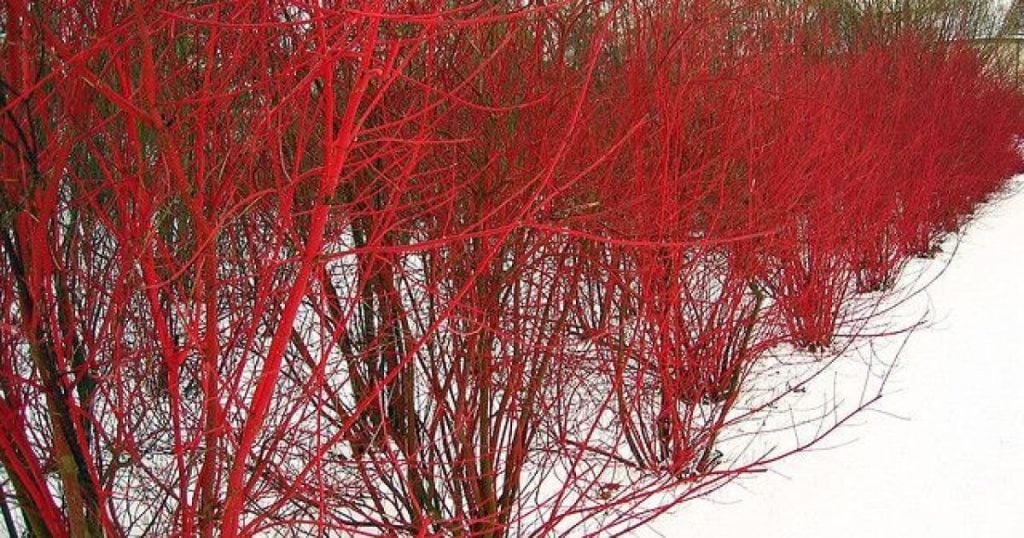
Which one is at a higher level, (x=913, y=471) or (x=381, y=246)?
(x=381, y=246)

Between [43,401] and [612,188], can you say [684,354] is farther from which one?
[43,401]

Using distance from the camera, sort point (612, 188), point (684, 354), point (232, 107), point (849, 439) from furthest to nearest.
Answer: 1. point (849, 439)
2. point (684, 354)
3. point (612, 188)
4. point (232, 107)

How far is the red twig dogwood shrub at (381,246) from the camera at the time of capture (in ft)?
6.73

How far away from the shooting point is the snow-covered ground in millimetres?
Result: 4113

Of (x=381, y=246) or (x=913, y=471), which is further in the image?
(x=913, y=471)

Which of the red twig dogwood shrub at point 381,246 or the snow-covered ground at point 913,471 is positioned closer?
the red twig dogwood shrub at point 381,246

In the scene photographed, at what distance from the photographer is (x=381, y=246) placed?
2271 mm

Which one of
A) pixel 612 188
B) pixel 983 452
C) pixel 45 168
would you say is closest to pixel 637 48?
pixel 612 188

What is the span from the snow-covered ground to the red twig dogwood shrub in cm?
36

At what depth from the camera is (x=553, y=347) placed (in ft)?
10.3

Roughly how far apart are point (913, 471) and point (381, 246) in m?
3.55

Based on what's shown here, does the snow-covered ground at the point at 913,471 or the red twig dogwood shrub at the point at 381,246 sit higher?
the red twig dogwood shrub at the point at 381,246

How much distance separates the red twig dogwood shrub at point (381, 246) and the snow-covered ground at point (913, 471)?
36cm

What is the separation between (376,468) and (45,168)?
1530 mm
